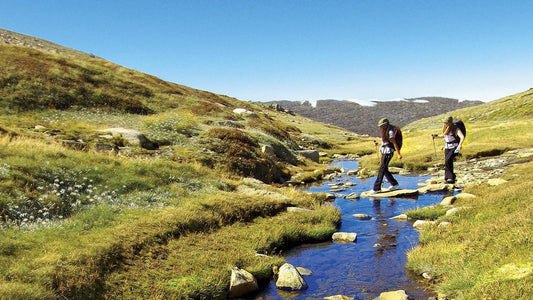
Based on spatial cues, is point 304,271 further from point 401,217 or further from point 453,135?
point 453,135

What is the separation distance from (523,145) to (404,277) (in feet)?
103

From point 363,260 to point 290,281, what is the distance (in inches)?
118

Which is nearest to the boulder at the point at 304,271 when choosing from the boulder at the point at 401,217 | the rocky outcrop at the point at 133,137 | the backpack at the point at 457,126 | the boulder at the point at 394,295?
the boulder at the point at 394,295

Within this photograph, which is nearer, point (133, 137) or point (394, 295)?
point (394, 295)

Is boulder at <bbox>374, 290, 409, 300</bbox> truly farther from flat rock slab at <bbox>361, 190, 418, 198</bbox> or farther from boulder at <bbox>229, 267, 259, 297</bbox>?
flat rock slab at <bbox>361, 190, 418, 198</bbox>

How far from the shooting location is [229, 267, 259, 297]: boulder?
29.5 ft

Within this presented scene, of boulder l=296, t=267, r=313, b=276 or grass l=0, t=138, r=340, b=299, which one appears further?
boulder l=296, t=267, r=313, b=276

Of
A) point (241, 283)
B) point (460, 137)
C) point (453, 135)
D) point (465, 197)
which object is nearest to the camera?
point (241, 283)

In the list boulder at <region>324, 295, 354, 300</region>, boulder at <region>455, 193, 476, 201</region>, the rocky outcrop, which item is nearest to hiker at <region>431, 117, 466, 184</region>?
boulder at <region>455, 193, 476, 201</region>

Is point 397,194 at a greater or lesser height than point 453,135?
lesser

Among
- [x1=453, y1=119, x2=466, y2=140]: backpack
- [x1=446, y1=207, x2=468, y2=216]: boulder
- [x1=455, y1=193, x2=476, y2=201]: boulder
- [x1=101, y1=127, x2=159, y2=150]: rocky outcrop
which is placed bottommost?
[x1=446, y1=207, x2=468, y2=216]: boulder

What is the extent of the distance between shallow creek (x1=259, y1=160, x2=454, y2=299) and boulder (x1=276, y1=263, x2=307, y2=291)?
172mm

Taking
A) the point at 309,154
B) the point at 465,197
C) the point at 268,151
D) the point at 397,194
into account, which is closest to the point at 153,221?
the point at 465,197

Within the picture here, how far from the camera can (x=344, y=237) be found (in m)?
13.3
